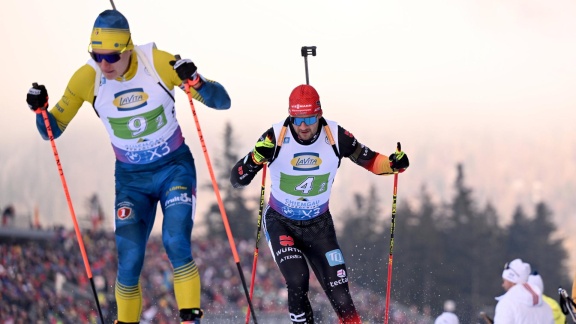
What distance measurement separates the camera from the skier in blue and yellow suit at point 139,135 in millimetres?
9242

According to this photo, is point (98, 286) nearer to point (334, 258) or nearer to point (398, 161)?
point (334, 258)

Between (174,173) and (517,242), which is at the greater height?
(174,173)

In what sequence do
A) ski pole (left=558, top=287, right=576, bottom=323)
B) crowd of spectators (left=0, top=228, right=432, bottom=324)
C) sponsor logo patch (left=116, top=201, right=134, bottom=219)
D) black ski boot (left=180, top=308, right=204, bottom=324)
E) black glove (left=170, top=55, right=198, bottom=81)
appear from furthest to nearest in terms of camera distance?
crowd of spectators (left=0, top=228, right=432, bottom=324)
ski pole (left=558, top=287, right=576, bottom=323)
sponsor logo patch (left=116, top=201, right=134, bottom=219)
black glove (left=170, top=55, right=198, bottom=81)
black ski boot (left=180, top=308, right=204, bottom=324)

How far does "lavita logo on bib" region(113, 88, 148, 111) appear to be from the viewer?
31.4ft

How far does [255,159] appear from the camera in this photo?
10.5m

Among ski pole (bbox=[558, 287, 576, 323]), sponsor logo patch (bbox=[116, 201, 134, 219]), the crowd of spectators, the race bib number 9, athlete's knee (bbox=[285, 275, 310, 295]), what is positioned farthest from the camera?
the crowd of spectators

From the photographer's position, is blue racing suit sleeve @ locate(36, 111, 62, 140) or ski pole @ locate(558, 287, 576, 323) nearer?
blue racing suit sleeve @ locate(36, 111, 62, 140)

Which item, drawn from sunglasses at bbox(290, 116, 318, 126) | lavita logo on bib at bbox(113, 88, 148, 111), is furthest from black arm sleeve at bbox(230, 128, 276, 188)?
lavita logo on bib at bbox(113, 88, 148, 111)

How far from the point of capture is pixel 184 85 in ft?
31.4

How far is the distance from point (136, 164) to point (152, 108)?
0.53m

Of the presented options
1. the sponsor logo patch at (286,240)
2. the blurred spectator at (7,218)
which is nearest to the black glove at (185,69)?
the sponsor logo patch at (286,240)

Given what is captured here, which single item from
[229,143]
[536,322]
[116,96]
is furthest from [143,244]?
[229,143]

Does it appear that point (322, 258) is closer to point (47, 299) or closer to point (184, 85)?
point (184, 85)

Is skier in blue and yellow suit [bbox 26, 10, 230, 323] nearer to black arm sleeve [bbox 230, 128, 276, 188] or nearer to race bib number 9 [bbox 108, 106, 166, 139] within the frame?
race bib number 9 [bbox 108, 106, 166, 139]
